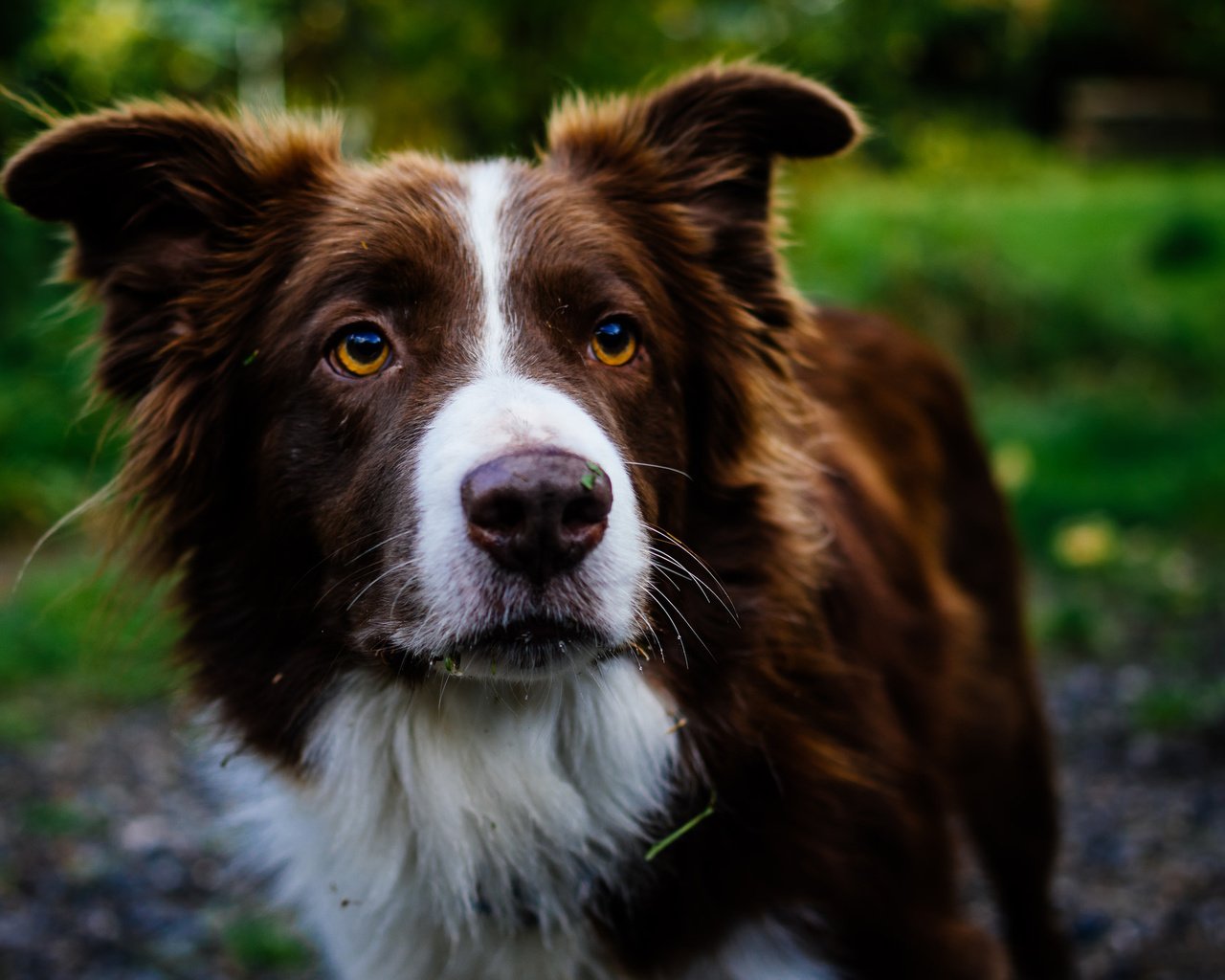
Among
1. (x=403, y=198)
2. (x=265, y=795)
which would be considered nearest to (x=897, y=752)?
(x=265, y=795)

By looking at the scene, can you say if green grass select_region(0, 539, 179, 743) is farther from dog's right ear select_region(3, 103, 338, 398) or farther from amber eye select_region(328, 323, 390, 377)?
amber eye select_region(328, 323, 390, 377)

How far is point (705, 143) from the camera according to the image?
3104 millimetres

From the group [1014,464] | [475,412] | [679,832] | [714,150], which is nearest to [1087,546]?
[1014,464]

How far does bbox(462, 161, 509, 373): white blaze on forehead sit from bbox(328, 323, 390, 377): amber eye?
0.23m

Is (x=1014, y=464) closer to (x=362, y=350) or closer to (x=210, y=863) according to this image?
(x=210, y=863)

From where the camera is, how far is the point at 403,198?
2744 millimetres

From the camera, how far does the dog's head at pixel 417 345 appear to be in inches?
91.6

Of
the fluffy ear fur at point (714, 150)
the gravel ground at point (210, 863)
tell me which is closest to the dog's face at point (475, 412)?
the fluffy ear fur at point (714, 150)

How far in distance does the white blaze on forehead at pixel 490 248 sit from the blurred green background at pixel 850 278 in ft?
3.14

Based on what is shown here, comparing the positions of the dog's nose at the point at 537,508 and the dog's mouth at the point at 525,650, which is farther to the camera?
the dog's mouth at the point at 525,650

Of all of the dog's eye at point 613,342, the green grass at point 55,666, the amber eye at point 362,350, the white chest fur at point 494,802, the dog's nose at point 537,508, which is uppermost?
the dog's eye at point 613,342

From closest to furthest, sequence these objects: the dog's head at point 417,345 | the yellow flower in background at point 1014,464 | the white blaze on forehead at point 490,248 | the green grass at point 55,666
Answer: the dog's head at point 417,345 < the white blaze on forehead at point 490,248 < the green grass at point 55,666 < the yellow flower in background at point 1014,464

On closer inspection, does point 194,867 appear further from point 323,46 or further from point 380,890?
point 323,46

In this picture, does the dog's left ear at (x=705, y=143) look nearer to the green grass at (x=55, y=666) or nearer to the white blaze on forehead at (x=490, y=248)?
the white blaze on forehead at (x=490, y=248)
